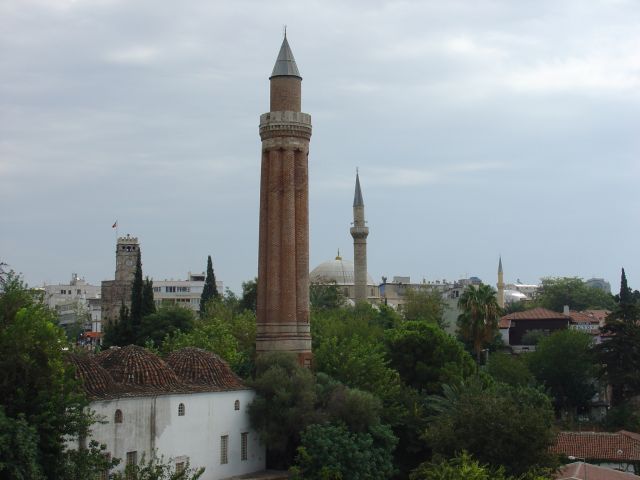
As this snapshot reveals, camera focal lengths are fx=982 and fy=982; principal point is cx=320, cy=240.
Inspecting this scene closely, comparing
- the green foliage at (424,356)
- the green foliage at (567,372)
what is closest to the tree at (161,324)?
the green foliage at (424,356)

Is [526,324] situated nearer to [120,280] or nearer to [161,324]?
[161,324]

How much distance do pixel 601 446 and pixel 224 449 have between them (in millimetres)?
17425

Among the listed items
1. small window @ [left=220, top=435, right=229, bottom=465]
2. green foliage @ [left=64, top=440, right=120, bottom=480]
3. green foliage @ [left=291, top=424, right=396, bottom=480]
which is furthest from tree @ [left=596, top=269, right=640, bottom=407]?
green foliage @ [left=64, top=440, right=120, bottom=480]

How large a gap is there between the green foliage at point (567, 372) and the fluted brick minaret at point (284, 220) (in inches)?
973

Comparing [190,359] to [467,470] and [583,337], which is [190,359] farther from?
[583,337]

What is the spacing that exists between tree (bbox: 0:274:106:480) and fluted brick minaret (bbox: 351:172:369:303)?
56895mm

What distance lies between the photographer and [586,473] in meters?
32.2

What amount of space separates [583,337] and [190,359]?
3393 centimetres

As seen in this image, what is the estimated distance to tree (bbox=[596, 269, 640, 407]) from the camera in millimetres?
50094

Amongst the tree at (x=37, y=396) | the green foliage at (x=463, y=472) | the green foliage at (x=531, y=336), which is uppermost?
the green foliage at (x=531, y=336)

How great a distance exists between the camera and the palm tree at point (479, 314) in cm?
5200

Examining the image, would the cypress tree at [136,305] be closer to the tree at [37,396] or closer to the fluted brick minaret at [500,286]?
the tree at [37,396]

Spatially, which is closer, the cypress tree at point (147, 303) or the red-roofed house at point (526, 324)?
the cypress tree at point (147, 303)

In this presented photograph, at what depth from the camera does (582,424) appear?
51938mm
